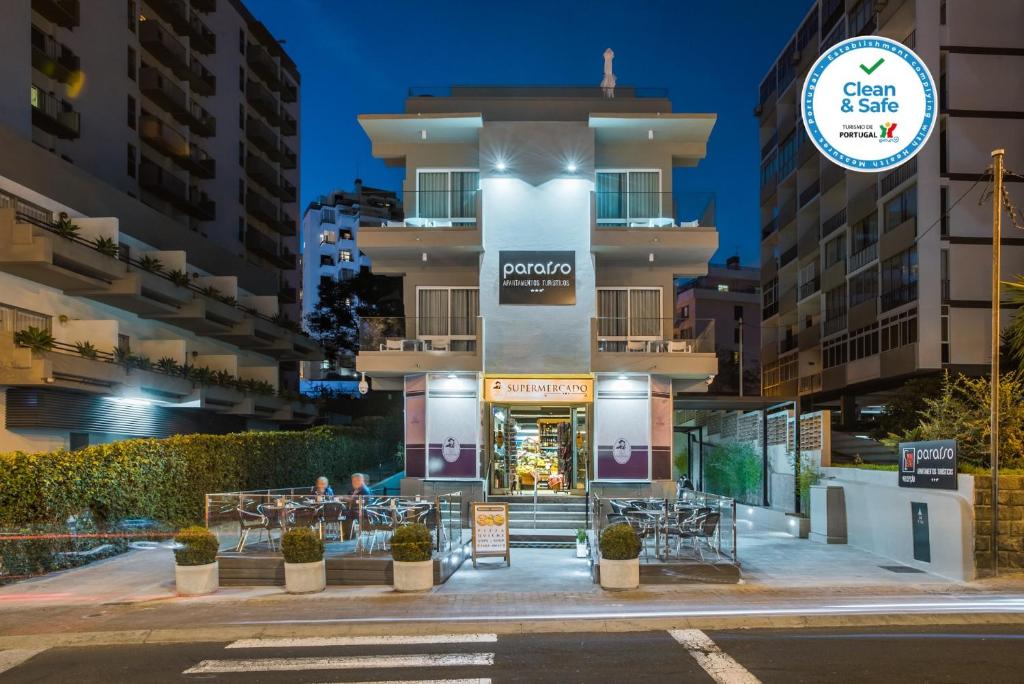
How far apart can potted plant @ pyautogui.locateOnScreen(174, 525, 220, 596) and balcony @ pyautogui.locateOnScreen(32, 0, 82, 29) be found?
3218 cm

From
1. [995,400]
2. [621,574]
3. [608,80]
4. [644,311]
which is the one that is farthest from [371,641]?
[608,80]

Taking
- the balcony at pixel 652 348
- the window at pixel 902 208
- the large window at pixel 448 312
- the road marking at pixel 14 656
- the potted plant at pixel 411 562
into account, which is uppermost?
the window at pixel 902 208

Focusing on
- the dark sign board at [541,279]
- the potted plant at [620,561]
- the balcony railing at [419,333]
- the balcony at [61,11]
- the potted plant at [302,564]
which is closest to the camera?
the potted plant at [620,561]

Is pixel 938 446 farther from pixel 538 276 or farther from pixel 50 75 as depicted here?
pixel 50 75

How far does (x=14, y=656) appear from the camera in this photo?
11.2 m

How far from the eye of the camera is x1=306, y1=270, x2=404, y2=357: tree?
60031 mm

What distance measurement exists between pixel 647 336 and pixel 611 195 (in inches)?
176

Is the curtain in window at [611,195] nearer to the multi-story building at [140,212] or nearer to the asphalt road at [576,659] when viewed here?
the multi-story building at [140,212]

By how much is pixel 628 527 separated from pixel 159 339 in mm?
30939

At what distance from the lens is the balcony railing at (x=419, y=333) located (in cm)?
2678

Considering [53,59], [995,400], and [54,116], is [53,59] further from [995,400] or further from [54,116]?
[995,400]

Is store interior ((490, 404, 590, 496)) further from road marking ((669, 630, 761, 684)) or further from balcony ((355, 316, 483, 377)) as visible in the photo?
road marking ((669, 630, 761, 684))

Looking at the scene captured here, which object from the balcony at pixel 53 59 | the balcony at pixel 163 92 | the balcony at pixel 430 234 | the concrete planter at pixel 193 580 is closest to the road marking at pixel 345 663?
the concrete planter at pixel 193 580

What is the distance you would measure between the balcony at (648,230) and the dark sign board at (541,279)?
3.52 feet
